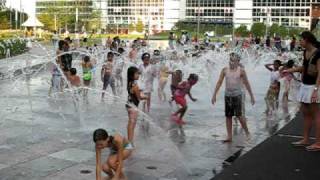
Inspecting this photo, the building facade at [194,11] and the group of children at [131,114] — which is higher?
the building facade at [194,11]

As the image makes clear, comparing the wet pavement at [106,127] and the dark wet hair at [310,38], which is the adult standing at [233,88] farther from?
the dark wet hair at [310,38]

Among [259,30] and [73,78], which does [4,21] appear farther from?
[73,78]

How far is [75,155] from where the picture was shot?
7656 millimetres

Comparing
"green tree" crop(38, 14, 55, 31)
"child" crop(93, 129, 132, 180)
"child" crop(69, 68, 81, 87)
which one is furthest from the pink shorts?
"green tree" crop(38, 14, 55, 31)

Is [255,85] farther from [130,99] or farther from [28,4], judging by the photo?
[28,4]

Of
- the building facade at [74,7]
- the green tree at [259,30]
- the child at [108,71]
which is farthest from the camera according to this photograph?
the building facade at [74,7]

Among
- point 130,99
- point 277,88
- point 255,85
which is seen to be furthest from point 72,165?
point 255,85

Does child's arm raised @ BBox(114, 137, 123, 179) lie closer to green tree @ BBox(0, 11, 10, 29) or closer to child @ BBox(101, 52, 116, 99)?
child @ BBox(101, 52, 116, 99)

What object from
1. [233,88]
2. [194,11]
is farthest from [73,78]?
[194,11]

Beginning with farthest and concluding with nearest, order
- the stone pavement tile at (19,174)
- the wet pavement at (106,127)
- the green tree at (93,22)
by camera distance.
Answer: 1. the green tree at (93,22)
2. the wet pavement at (106,127)
3. the stone pavement tile at (19,174)

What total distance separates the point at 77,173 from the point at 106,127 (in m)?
3.18

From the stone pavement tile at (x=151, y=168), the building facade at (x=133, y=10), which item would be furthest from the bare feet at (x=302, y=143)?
the building facade at (x=133, y=10)

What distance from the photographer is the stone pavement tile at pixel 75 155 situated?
7.44 metres

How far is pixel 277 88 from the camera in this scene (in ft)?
42.6
